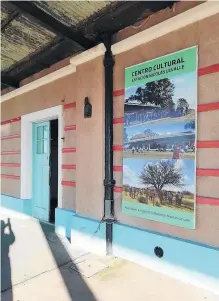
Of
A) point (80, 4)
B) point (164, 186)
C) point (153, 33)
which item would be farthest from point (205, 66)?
point (80, 4)

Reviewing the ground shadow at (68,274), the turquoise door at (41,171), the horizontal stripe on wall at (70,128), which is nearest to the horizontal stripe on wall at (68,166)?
the horizontal stripe on wall at (70,128)

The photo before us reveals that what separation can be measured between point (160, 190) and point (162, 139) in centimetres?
63

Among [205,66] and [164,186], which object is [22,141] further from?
[205,66]

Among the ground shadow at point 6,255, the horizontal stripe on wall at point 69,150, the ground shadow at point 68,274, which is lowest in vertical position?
the ground shadow at point 6,255

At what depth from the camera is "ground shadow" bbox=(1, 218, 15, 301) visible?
3110 mm

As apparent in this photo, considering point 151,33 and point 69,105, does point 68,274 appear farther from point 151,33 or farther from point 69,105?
point 151,33

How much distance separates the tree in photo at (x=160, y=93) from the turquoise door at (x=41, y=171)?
291 cm

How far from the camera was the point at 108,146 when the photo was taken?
3.99m

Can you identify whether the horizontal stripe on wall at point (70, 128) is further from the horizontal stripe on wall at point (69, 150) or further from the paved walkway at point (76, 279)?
the paved walkway at point (76, 279)

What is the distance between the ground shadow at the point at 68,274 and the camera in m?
2.86

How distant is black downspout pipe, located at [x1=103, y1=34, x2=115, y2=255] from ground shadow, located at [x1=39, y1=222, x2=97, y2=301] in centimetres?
64

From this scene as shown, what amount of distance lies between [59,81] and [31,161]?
2126 mm

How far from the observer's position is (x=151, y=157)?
11.7 ft

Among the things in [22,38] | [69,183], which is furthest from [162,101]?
[22,38]
